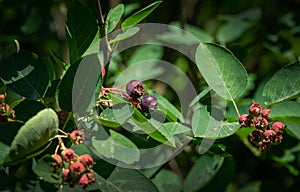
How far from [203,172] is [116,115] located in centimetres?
79

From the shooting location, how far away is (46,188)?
42.8 inches

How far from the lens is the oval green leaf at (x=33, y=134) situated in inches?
34.2

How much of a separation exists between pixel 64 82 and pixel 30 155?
154mm

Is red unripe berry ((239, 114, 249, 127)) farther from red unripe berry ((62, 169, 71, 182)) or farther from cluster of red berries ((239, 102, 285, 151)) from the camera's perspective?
red unripe berry ((62, 169, 71, 182))

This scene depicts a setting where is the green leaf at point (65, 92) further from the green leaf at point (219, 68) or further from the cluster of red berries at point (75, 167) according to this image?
the green leaf at point (219, 68)

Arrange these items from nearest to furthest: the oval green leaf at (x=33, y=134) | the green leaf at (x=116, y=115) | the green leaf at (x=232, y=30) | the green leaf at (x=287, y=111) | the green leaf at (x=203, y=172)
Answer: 1. the oval green leaf at (x=33, y=134)
2. the green leaf at (x=116, y=115)
3. the green leaf at (x=287, y=111)
4. the green leaf at (x=203, y=172)
5. the green leaf at (x=232, y=30)

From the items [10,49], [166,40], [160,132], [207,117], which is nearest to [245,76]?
[207,117]

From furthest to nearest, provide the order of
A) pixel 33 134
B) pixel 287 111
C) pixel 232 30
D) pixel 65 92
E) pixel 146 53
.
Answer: pixel 232 30 < pixel 146 53 < pixel 287 111 < pixel 65 92 < pixel 33 134

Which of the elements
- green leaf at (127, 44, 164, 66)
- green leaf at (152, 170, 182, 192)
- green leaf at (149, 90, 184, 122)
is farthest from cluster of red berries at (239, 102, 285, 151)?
green leaf at (127, 44, 164, 66)

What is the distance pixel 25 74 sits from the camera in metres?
1.10

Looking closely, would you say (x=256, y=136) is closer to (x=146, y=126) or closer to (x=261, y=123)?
(x=261, y=123)

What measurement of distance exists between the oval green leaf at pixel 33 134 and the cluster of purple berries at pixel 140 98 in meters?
0.20

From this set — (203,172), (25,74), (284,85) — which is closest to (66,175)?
(25,74)

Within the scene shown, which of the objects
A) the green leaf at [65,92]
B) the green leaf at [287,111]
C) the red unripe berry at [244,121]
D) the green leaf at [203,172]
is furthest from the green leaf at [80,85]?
the green leaf at [203,172]
